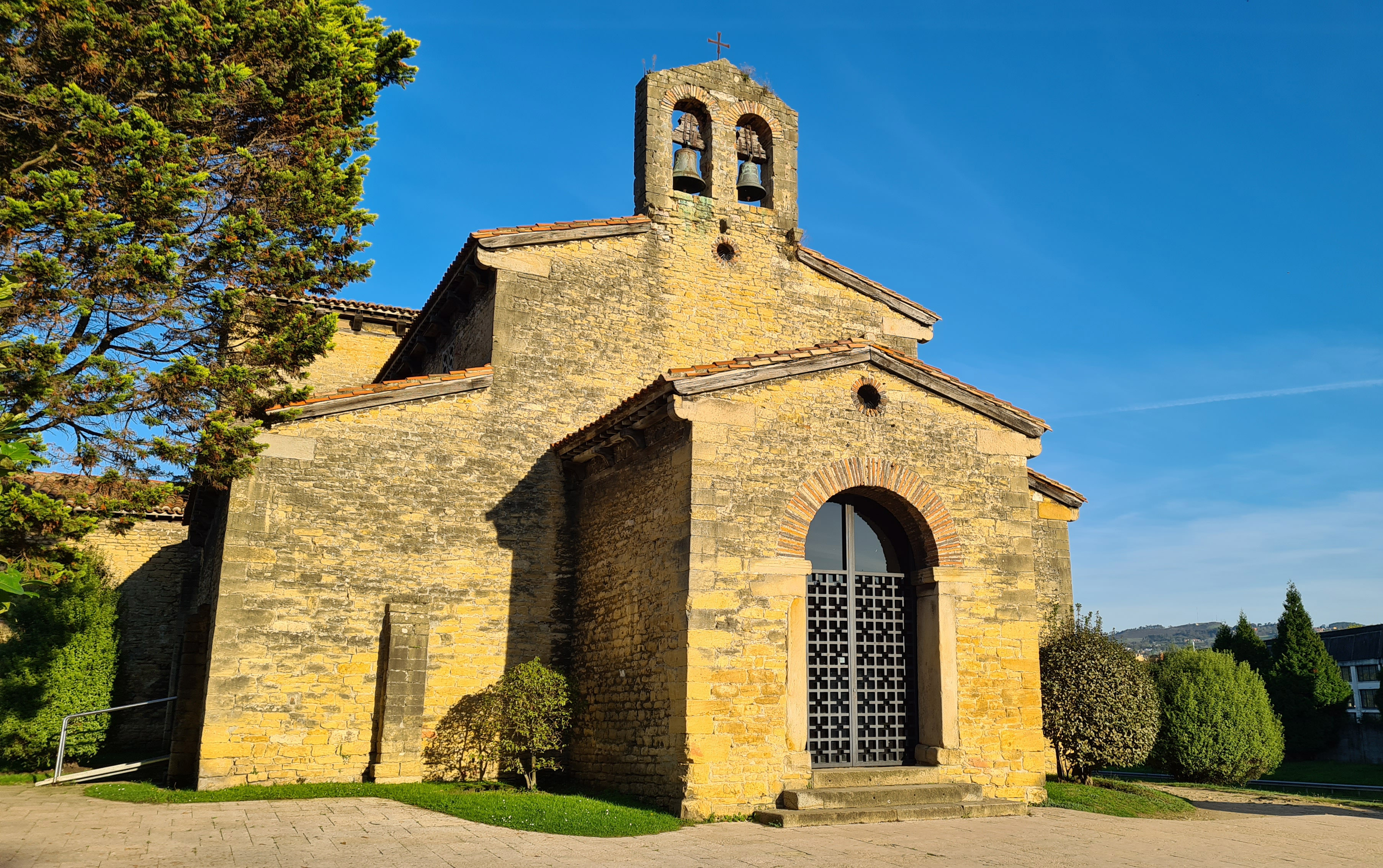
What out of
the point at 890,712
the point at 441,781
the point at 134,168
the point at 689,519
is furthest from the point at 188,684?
the point at 890,712

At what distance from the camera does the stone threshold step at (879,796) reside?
1014 cm

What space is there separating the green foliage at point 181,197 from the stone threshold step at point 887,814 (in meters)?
8.02

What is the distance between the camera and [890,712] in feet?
38.4

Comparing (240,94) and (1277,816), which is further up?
→ (240,94)

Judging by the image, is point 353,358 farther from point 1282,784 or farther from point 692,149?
point 1282,784

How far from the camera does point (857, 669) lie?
11711 mm

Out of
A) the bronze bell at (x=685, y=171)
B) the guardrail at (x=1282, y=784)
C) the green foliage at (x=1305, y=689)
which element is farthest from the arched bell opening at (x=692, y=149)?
the green foliage at (x=1305, y=689)

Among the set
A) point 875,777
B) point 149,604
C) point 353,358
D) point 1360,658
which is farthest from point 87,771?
point 1360,658

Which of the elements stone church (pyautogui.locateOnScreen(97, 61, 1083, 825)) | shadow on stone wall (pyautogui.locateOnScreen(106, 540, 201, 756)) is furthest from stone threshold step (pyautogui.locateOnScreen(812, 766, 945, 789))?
shadow on stone wall (pyautogui.locateOnScreen(106, 540, 201, 756))

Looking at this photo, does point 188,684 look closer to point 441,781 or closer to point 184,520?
point 441,781

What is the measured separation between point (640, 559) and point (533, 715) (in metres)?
2.49

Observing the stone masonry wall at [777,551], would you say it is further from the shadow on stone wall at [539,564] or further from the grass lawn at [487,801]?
the shadow on stone wall at [539,564]

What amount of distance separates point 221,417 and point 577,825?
682cm

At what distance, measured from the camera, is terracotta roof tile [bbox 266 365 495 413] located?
1275 centimetres
